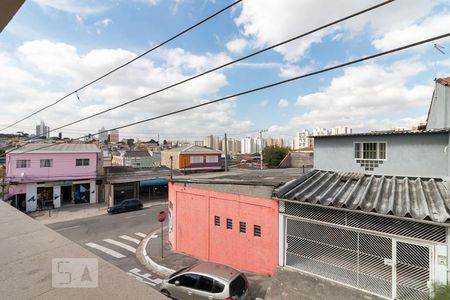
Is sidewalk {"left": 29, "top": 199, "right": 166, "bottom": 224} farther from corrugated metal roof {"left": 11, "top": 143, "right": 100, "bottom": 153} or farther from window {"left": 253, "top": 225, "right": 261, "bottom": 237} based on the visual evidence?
window {"left": 253, "top": 225, "right": 261, "bottom": 237}

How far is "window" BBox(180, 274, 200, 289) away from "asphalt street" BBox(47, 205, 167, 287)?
2854 mm

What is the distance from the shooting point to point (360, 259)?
870cm

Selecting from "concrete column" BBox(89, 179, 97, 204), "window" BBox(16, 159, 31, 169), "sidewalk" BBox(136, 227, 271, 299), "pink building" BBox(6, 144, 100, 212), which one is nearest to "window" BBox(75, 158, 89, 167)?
"pink building" BBox(6, 144, 100, 212)

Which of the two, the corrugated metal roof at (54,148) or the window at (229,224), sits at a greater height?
the corrugated metal roof at (54,148)

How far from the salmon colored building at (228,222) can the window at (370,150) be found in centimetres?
444

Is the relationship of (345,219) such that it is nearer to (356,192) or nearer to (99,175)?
(356,192)

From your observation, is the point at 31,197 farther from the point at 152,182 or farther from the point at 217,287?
the point at 217,287

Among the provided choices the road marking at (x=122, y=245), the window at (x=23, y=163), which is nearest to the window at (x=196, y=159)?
the window at (x=23, y=163)

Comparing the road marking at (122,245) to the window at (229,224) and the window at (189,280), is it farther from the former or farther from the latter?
the window at (189,280)

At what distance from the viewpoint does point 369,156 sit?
11.5 meters

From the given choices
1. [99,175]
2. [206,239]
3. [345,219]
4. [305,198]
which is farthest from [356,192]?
[99,175]

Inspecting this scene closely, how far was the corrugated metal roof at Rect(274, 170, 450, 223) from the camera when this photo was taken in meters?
7.46

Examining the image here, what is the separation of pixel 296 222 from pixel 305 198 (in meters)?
1.25

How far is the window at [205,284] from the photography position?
8.55 metres
